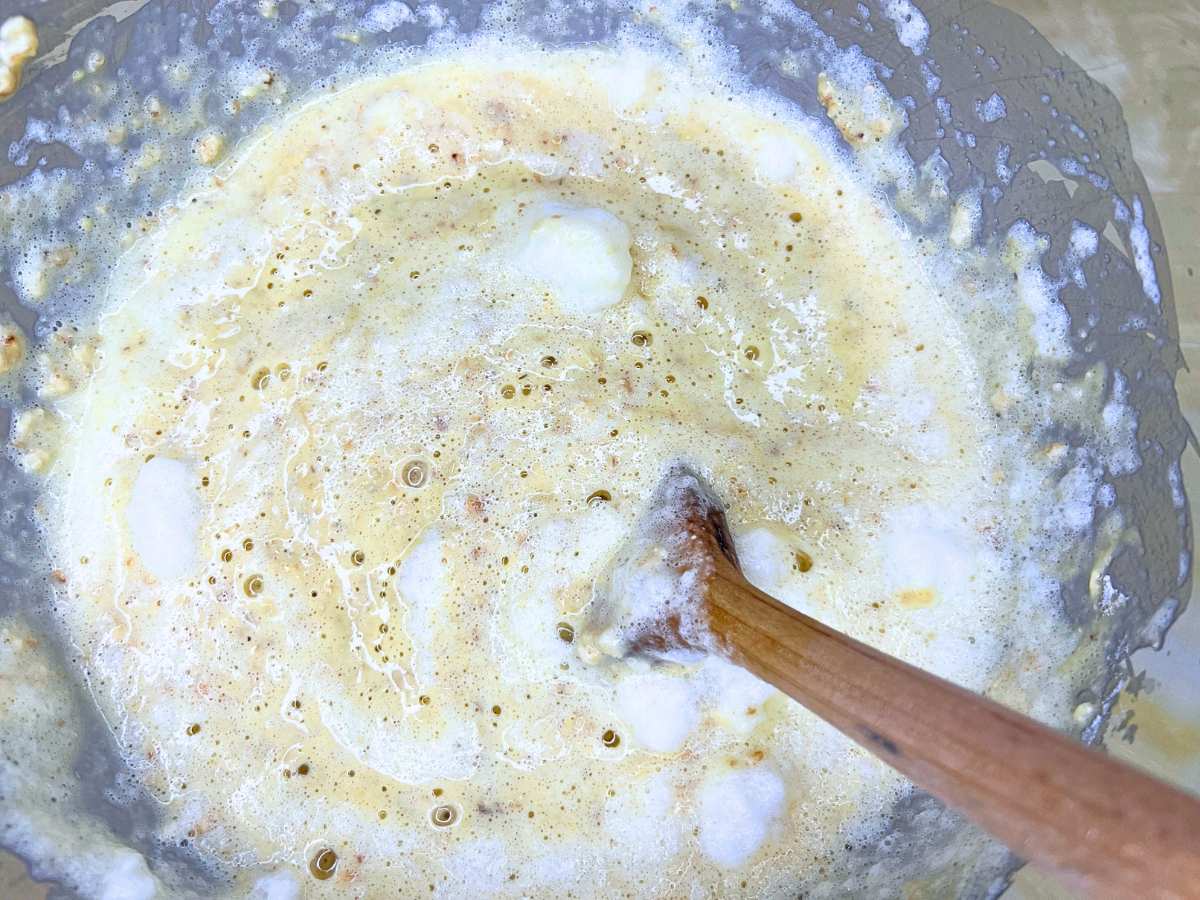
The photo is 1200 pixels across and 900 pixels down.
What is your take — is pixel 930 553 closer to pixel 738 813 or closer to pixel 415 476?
pixel 738 813

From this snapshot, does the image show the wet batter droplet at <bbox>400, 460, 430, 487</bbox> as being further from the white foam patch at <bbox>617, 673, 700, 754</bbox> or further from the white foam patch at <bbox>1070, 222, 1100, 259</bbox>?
the white foam patch at <bbox>1070, 222, 1100, 259</bbox>

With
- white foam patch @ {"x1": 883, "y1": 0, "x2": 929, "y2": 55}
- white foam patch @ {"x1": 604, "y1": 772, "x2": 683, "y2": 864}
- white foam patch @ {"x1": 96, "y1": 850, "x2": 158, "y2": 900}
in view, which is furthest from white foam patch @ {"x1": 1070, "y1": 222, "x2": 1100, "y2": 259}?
white foam patch @ {"x1": 96, "y1": 850, "x2": 158, "y2": 900}

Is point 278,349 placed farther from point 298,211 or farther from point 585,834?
point 585,834

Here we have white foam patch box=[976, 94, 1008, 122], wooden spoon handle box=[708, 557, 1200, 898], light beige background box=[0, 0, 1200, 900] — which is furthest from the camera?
white foam patch box=[976, 94, 1008, 122]

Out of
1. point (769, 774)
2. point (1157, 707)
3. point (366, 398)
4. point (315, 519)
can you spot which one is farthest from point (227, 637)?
point (1157, 707)

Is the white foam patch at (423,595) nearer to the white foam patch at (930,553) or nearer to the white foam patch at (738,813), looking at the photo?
the white foam patch at (738,813)

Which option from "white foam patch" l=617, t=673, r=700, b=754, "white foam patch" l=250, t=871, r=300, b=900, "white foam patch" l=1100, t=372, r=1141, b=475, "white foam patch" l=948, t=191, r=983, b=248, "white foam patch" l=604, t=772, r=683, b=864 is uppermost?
"white foam patch" l=948, t=191, r=983, b=248
